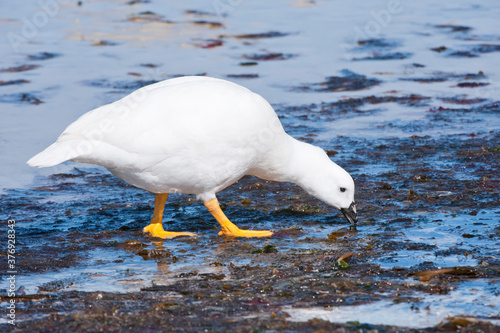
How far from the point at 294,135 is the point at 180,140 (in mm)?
4524

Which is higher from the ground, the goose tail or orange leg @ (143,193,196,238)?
the goose tail

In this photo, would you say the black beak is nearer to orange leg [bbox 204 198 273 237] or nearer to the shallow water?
the shallow water

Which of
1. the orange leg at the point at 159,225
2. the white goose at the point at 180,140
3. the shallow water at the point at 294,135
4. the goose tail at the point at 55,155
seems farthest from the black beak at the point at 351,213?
the goose tail at the point at 55,155

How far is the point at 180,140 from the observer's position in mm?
6969

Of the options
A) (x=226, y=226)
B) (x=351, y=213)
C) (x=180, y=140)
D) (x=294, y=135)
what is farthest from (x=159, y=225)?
(x=294, y=135)

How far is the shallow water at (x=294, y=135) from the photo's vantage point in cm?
631

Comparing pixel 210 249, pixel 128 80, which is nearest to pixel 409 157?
pixel 210 249

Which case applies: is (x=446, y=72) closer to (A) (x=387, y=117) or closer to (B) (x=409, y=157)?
(A) (x=387, y=117)

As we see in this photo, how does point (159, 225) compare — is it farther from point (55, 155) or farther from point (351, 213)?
point (351, 213)

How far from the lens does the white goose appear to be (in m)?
6.97

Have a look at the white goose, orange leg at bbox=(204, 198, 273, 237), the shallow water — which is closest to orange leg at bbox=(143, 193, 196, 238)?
the white goose

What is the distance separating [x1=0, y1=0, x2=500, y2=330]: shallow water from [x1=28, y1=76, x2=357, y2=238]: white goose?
0.56 meters

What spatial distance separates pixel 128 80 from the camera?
Result: 1482 cm

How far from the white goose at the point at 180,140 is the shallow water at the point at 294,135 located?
56 centimetres
